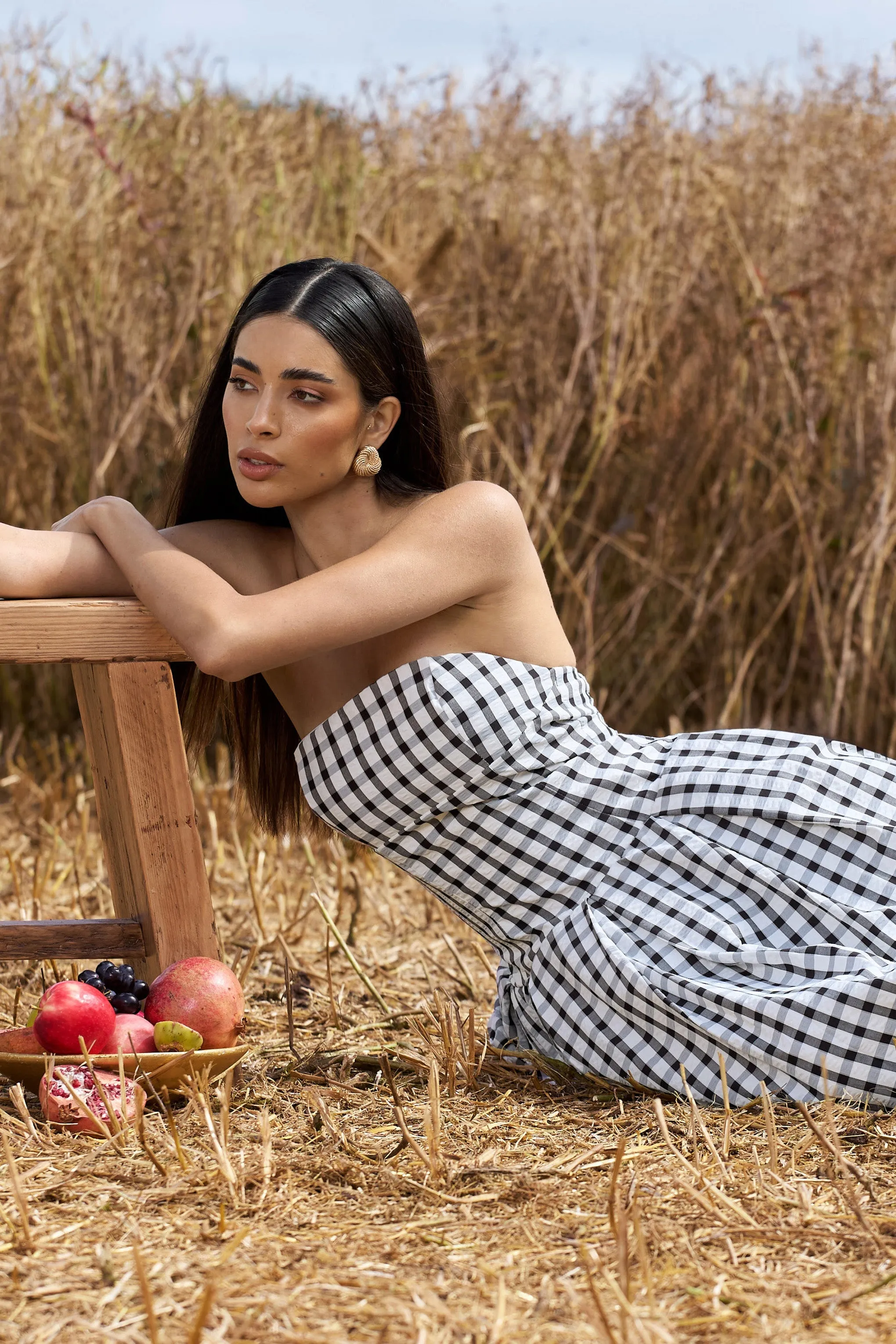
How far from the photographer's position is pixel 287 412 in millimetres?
2287

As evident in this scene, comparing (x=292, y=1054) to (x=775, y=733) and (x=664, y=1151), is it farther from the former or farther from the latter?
(x=775, y=733)

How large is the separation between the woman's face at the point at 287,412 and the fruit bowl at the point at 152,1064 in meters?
0.89

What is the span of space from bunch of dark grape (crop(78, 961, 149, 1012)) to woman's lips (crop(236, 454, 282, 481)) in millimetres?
820

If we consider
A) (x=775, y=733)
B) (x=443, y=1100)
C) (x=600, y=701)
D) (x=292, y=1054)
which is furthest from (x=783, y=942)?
(x=600, y=701)

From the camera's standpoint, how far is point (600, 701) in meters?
4.31

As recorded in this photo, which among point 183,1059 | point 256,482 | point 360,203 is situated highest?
point 360,203

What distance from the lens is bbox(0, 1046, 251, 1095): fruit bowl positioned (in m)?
2.09

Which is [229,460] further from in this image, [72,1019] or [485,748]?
[72,1019]

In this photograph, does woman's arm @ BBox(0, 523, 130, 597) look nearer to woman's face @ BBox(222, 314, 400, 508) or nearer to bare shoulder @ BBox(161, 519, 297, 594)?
bare shoulder @ BBox(161, 519, 297, 594)

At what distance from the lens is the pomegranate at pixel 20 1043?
84.4 inches

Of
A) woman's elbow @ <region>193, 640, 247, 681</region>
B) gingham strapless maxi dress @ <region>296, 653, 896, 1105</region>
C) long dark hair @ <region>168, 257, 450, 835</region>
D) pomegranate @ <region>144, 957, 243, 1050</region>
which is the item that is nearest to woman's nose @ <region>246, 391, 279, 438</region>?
long dark hair @ <region>168, 257, 450, 835</region>

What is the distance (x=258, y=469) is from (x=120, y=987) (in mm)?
860

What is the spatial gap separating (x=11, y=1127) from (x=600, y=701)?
2.56m

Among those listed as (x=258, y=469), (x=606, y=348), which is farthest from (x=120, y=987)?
(x=606, y=348)
